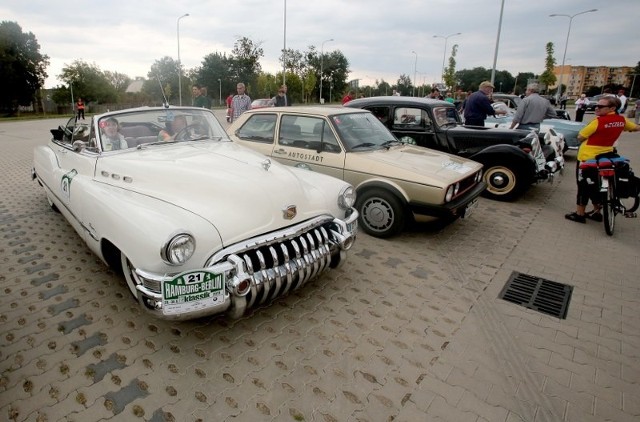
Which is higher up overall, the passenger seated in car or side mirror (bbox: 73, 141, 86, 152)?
the passenger seated in car

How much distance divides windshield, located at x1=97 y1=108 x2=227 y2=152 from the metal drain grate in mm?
3720

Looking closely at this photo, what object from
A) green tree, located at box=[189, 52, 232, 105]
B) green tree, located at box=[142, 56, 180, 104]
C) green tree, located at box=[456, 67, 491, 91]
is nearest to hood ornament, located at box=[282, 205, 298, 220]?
green tree, located at box=[142, 56, 180, 104]

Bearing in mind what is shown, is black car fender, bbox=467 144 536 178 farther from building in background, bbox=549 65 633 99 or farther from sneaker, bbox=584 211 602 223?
building in background, bbox=549 65 633 99

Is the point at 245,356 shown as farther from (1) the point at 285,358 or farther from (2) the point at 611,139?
(2) the point at 611,139

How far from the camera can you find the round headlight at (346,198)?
381 centimetres

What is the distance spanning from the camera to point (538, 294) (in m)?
3.79

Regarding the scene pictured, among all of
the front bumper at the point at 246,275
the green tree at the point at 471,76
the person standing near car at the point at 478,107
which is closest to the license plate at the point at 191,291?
the front bumper at the point at 246,275

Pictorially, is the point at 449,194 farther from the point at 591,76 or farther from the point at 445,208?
the point at 591,76

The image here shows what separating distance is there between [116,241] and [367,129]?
394 centimetres

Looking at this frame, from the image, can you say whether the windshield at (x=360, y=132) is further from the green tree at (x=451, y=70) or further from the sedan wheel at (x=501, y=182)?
the green tree at (x=451, y=70)

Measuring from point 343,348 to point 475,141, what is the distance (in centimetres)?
558

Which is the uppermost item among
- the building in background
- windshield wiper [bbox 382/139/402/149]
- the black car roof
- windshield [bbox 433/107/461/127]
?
the building in background

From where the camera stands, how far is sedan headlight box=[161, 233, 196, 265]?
2520 mm

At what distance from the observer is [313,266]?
317 centimetres
